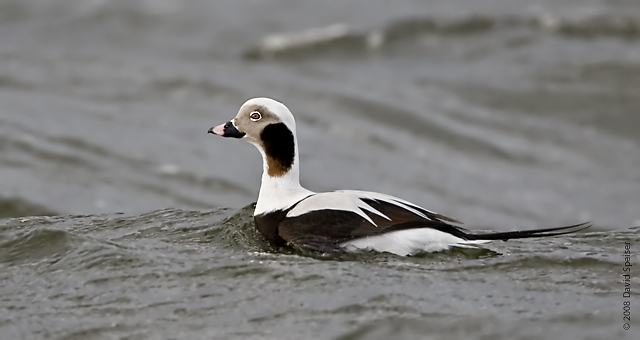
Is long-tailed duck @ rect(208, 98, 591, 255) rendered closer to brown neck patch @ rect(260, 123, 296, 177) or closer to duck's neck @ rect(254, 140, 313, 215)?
duck's neck @ rect(254, 140, 313, 215)

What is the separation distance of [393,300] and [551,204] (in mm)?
6270

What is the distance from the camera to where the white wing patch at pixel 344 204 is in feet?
17.3

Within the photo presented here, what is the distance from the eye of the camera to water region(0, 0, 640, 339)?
4.55 m

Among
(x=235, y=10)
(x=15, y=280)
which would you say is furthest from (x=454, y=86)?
(x=15, y=280)

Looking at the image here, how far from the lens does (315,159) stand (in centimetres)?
1125

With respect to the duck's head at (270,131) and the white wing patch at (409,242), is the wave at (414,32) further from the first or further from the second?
the white wing patch at (409,242)

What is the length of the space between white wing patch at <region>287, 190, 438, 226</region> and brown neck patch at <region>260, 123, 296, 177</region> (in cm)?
43

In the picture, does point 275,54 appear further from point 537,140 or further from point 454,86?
point 537,140

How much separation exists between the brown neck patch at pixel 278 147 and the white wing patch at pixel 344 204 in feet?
1.40

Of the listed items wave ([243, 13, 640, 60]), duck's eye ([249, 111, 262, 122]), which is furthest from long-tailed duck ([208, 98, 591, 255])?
wave ([243, 13, 640, 60])

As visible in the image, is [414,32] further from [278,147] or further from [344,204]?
[344,204]

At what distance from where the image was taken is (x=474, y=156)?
1168 cm

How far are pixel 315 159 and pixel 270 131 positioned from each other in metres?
5.41

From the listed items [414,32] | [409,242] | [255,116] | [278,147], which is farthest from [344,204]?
[414,32]
